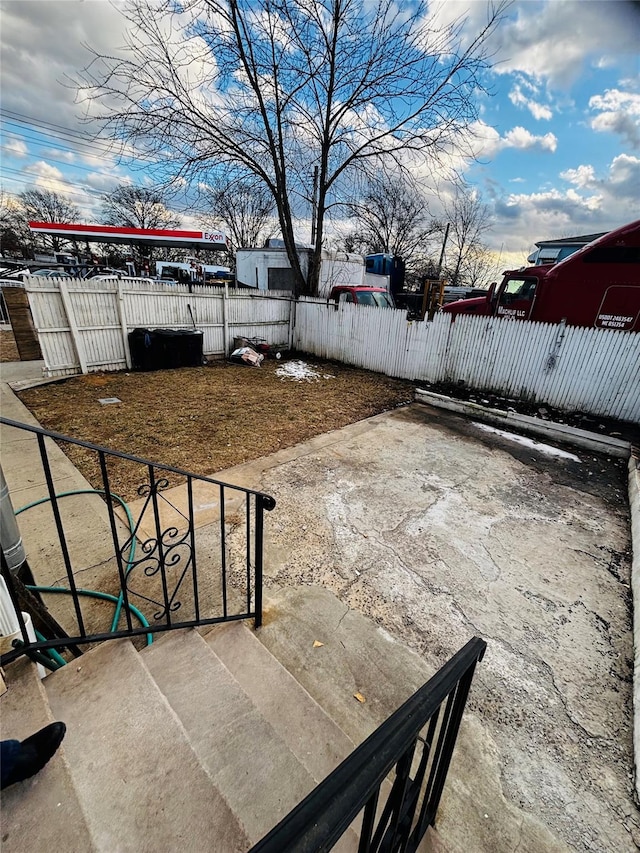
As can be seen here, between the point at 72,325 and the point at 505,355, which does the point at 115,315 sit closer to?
the point at 72,325

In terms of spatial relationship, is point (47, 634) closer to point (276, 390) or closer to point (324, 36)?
point (276, 390)

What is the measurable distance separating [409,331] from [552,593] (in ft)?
21.8

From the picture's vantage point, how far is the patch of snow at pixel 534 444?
17.0 feet

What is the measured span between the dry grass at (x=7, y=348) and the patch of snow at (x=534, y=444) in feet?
35.4

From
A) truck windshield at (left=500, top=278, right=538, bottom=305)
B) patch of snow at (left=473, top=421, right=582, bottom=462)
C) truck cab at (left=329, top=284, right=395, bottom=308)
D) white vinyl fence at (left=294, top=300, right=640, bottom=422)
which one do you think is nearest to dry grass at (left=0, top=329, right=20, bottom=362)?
white vinyl fence at (left=294, top=300, right=640, bottom=422)

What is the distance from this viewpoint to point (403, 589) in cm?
269

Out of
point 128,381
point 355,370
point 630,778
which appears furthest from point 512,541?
point 128,381

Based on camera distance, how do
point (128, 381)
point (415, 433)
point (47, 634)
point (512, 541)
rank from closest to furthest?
1. point (47, 634)
2. point (512, 541)
3. point (415, 433)
4. point (128, 381)

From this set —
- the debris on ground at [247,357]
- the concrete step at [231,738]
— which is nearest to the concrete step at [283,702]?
the concrete step at [231,738]

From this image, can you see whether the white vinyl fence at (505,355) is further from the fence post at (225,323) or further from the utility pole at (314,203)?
the utility pole at (314,203)

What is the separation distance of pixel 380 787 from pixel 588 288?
8.37 meters

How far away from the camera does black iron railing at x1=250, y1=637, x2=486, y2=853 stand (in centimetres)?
53

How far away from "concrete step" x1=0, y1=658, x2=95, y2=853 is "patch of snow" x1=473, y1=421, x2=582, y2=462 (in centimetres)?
588

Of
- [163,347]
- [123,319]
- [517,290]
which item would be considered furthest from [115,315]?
[517,290]
